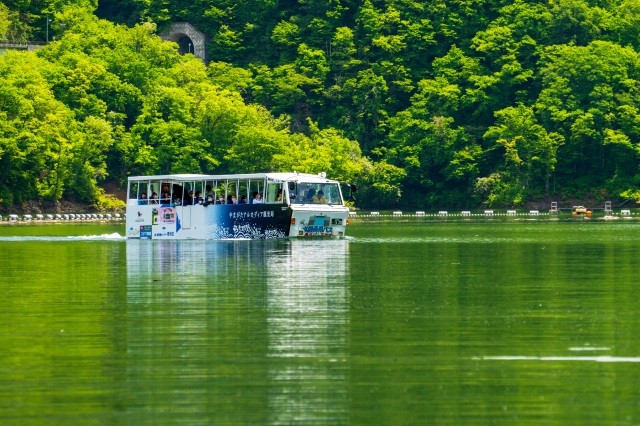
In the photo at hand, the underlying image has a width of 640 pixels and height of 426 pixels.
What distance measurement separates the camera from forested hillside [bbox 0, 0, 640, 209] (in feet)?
438

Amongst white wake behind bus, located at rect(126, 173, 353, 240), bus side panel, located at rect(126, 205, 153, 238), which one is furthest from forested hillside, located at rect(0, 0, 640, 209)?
white wake behind bus, located at rect(126, 173, 353, 240)

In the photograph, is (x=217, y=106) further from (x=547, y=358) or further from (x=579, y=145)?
(x=547, y=358)

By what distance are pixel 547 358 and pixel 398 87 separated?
129 metres

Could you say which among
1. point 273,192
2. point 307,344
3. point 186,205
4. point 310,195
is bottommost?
point 307,344

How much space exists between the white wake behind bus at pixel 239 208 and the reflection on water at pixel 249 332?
2447 cm

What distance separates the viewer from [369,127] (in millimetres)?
150000

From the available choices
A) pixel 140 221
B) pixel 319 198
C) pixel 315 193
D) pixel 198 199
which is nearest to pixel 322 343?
pixel 315 193

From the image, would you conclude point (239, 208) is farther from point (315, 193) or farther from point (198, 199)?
point (315, 193)

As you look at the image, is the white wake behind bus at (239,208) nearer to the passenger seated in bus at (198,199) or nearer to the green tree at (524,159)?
the passenger seated in bus at (198,199)

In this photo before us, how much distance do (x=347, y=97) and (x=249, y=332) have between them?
12497 cm

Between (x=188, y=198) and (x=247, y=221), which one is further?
(x=188, y=198)

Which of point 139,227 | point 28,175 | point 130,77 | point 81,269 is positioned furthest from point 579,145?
point 81,269

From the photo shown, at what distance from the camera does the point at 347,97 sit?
499ft

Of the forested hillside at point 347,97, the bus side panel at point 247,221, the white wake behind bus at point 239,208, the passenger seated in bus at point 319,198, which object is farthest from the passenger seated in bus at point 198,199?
the forested hillside at point 347,97
